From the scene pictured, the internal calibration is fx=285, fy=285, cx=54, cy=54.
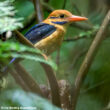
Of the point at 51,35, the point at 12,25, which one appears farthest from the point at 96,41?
the point at 12,25

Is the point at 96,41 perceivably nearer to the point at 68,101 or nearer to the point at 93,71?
Result: the point at 68,101

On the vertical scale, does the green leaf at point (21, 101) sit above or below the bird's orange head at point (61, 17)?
above

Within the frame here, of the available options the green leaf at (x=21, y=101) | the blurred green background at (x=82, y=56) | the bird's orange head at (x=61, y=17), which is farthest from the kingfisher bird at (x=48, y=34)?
the green leaf at (x=21, y=101)

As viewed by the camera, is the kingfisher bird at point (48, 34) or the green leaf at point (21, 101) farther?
the kingfisher bird at point (48, 34)

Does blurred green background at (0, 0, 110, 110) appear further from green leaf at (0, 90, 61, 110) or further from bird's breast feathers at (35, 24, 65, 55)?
green leaf at (0, 90, 61, 110)

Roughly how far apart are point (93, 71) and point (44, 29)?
1200 mm

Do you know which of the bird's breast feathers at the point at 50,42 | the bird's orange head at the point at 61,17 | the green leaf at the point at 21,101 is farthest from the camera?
the bird's orange head at the point at 61,17

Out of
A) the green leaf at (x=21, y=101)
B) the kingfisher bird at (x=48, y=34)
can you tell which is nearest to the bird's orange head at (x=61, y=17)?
the kingfisher bird at (x=48, y=34)

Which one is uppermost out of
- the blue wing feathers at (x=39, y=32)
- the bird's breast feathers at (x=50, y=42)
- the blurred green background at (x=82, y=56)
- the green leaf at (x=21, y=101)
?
the green leaf at (x=21, y=101)

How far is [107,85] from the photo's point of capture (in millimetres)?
3461

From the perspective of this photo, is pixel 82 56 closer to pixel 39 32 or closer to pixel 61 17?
pixel 61 17

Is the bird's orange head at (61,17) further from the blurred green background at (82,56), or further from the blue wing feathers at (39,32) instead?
the blurred green background at (82,56)

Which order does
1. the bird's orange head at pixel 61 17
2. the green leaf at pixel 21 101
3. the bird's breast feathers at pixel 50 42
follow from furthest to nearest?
1. the bird's orange head at pixel 61 17
2. the bird's breast feathers at pixel 50 42
3. the green leaf at pixel 21 101

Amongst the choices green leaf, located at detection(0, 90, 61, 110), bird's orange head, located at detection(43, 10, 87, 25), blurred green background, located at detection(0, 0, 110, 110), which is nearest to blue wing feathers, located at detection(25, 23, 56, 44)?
bird's orange head, located at detection(43, 10, 87, 25)
